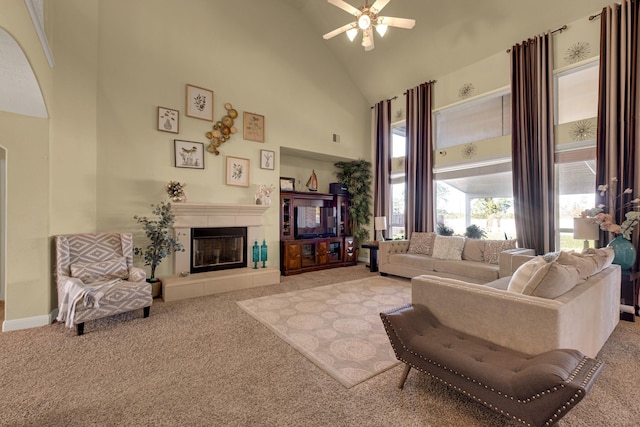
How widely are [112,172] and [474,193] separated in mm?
6219

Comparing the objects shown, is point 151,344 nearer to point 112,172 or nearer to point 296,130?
point 112,172

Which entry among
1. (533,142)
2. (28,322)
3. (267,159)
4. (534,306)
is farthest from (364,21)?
(28,322)

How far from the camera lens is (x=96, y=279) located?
10.8ft

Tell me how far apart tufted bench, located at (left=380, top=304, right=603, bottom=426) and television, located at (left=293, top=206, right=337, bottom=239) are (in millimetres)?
4183

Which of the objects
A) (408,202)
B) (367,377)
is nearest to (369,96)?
(408,202)

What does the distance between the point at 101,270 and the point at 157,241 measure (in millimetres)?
799

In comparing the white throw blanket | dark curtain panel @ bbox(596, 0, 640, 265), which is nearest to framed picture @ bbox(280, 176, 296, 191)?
the white throw blanket

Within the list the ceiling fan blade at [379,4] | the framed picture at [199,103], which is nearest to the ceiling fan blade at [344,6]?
the ceiling fan blade at [379,4]

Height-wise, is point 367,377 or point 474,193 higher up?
point 474,193

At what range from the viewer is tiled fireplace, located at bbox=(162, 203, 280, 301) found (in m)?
4.18

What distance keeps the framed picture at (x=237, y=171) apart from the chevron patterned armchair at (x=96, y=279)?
1902 millimetres

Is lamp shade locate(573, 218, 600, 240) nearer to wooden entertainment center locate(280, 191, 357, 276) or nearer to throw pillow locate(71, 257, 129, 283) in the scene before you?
wooden entertainment center locate(280, 191, 357, 276)

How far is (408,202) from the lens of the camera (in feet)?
19.7

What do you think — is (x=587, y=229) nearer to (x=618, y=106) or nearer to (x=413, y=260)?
(x=618, y=106)
